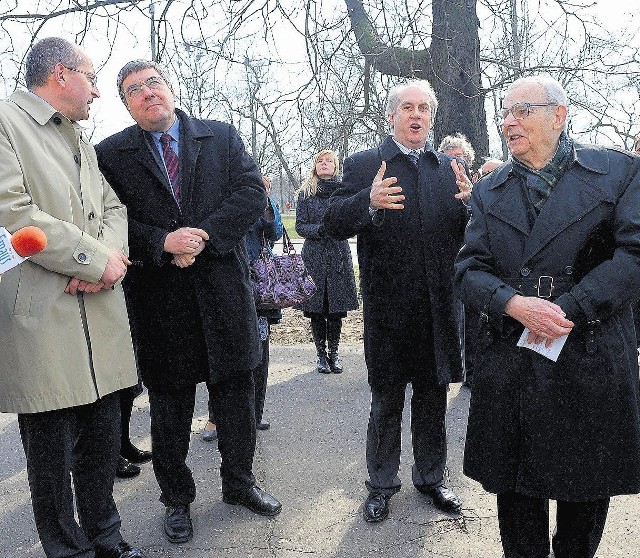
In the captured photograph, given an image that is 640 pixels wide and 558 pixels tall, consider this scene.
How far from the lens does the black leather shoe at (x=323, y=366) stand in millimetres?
5863

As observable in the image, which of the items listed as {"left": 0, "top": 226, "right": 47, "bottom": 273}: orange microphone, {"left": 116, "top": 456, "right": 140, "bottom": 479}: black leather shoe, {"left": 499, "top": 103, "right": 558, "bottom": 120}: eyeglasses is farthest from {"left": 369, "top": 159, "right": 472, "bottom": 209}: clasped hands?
{"left": 116, "top": 456, "right": 140, "bottom": 479}: black leather shoe

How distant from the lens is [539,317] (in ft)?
7.15

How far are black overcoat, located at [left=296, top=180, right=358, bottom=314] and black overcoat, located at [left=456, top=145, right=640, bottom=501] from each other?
11.6ft

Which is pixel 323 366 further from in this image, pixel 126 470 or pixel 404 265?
pixel 404 265

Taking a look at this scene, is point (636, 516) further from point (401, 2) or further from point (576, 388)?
point (401, 2)

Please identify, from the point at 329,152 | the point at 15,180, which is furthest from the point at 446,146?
the point at 15,180

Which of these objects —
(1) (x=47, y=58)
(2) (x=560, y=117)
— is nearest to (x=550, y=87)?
(2) (x=560, y=117)

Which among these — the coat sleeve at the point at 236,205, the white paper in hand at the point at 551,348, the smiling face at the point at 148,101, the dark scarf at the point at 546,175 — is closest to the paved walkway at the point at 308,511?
the white paper in hand at the point at 551,348

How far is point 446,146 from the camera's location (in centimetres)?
537

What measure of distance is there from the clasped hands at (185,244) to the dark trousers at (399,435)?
1102 mm

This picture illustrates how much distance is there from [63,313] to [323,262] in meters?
3.62

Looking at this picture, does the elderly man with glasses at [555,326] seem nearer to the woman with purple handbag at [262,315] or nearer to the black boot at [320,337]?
the woman with purple handbag at [262,315]

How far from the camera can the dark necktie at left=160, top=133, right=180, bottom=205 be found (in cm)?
301

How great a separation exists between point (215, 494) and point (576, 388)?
6.70 ft
